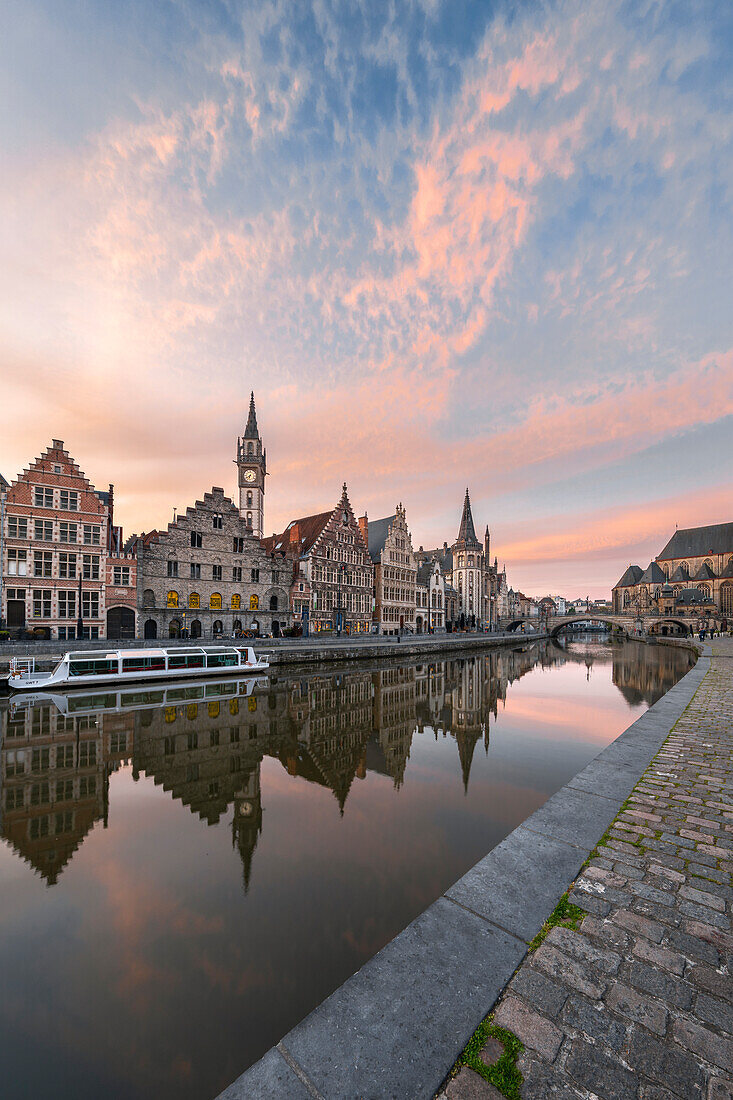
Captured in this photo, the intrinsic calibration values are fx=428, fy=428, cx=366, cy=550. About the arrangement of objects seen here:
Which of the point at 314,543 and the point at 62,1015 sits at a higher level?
the point at 314,543

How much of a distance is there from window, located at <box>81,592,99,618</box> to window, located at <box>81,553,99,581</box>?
1.33 metres

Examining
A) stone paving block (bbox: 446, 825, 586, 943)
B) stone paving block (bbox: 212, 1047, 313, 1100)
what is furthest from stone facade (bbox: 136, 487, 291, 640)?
stone paving block (bbox: 212, 1047, 313, 1100)

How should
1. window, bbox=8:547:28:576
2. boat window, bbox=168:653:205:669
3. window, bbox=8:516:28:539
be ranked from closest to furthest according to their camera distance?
boat window, bbox=168:653:205:669, window, bbox=8:547:28:576, window, bbox=8:516:28:539

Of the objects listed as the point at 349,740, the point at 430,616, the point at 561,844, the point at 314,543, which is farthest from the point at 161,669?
the point at 430,616

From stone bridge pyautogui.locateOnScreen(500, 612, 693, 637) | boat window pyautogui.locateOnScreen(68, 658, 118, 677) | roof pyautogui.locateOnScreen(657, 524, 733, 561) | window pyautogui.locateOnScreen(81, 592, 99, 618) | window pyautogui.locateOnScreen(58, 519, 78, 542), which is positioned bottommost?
stone bridge pyautogui.locateOnScreen(500, 612, 693, 637)

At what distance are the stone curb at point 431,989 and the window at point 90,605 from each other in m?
38.2

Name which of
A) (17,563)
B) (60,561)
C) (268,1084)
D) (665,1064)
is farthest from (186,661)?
(665,1064)

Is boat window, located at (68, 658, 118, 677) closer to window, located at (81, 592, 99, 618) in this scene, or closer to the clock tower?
window, located at (81, 592, 99, 618)

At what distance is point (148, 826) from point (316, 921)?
4.42m

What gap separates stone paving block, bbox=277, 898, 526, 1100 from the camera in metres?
2.81

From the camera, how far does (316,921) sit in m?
5.58

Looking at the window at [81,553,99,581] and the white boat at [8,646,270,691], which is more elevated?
the window at [81,553,99,581]

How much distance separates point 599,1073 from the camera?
273 cm

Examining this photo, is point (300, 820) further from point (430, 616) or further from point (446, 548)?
point (446, 548)
